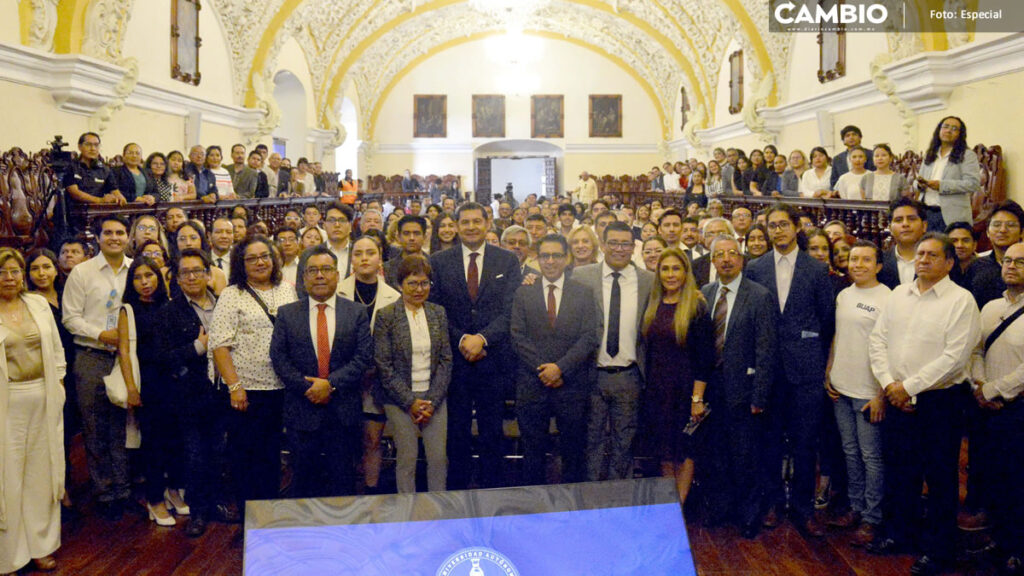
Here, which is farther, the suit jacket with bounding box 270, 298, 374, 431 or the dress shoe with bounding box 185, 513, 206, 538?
the dress shoe with bounding box 185, 513, 206, 538

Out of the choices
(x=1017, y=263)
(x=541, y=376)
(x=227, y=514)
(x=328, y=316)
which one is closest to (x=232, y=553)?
(x=227, y=514)

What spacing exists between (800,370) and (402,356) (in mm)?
2219

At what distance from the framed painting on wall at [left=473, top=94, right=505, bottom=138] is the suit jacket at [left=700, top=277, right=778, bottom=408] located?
24058mm

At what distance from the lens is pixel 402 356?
4.33 m

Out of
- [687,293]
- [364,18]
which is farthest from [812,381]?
[364,18]

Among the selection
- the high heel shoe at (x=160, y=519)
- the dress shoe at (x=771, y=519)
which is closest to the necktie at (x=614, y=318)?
the dress shoe at (x=771, y=519)

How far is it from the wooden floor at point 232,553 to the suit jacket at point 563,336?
113 centimetres

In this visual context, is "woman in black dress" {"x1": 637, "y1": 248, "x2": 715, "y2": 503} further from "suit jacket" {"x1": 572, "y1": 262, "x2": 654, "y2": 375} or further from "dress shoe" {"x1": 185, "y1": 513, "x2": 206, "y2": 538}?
"dress shoe" {"x1": 185, "y1": 513, "x2": 206, "y2": 538}

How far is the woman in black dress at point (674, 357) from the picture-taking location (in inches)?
172

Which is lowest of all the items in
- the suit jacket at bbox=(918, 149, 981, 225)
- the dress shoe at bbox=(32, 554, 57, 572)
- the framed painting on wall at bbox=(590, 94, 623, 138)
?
the dress shoe at bbox=(32, 554, 57, 572)

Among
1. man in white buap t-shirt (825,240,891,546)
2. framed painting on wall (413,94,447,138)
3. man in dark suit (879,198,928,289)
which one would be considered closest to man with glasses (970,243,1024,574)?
man in white buap t-shirt (825,240,891,546)

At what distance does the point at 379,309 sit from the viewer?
4520 mm

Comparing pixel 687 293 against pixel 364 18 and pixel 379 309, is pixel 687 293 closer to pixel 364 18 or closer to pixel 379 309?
pixel 379 309

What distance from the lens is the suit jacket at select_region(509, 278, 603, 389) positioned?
4426 millimetres
